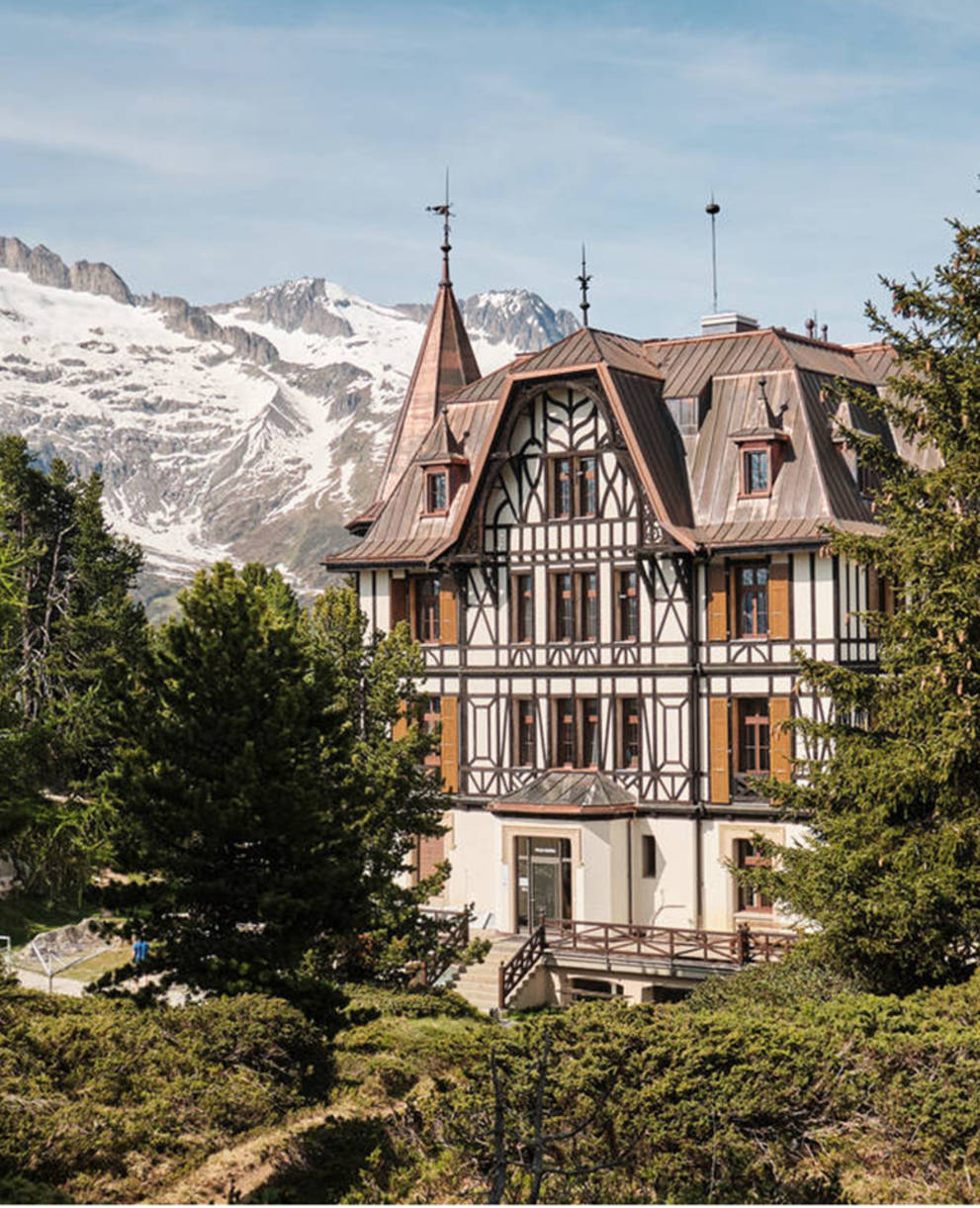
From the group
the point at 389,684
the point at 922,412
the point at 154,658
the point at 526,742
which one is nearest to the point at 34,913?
the point at 526,742

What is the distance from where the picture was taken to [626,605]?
4122 centimetres

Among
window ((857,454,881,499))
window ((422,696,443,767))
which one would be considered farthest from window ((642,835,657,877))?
window ((857,454,881,499))

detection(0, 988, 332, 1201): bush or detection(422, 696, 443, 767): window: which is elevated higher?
detection(422, 696, 443, 767): window

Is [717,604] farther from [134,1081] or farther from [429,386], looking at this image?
[134,1081]

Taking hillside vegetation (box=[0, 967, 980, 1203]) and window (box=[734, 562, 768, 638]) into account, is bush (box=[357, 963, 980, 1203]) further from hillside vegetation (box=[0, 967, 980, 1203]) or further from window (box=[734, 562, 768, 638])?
window (box=[734, 562, 768, 638])

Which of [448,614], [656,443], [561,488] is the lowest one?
[448,614]

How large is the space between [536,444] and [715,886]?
11482 mm

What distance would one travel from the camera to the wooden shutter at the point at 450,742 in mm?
43188

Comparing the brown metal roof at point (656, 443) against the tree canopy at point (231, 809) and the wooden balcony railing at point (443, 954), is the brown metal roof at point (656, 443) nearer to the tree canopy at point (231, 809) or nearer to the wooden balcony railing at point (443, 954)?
the wooden balcony railing at point (443, 954)

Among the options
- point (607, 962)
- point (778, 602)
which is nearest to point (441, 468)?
point (778, 602)

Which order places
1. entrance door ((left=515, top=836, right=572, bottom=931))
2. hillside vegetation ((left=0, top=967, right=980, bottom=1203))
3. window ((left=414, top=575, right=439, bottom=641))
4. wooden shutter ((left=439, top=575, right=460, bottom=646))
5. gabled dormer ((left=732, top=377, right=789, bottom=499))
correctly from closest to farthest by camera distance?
hillside vegetation ((left=0, top=967, right=980, bottom=1203))
gabled dormer ((left=732, top=377, right=789, bottom=499))
entrance door ((left=515, top=836, right=572, bottom=931))
wooden shutter ((left=439, top=575, right=460, bottom=646))
window ((left=414, top=575, right=439, bottom=641))

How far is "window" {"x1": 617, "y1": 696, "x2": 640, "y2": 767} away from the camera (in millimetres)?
40875

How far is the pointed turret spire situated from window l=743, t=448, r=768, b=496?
1073cm

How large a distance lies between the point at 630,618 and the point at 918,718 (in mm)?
16901
